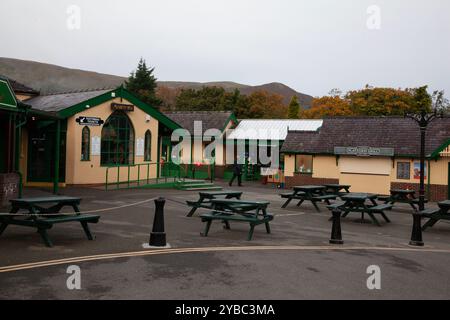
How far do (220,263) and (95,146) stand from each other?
15.6 metres

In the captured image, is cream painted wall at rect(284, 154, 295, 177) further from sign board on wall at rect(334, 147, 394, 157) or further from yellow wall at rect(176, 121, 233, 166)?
yellow wall at rect(176, 121, 233, 166)

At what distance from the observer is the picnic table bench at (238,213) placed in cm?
1083

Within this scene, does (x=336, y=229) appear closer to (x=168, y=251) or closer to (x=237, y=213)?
(x=237, y=213)

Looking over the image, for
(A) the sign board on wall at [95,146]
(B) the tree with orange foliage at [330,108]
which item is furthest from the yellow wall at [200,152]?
(B) the tree with orange foliage at [330,108]

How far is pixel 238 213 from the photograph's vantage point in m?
11.6

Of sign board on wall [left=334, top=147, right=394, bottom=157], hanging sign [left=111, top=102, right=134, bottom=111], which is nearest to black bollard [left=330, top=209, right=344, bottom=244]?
hanging sign [left=111, top=102, right=134, bottom=111]

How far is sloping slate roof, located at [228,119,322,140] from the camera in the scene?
111 ft

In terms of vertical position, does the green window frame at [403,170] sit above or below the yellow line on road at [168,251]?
above

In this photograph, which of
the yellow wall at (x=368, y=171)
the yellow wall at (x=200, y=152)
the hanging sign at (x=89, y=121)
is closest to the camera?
the hanging sign at (x=89, y=121)

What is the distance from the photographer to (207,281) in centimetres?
695

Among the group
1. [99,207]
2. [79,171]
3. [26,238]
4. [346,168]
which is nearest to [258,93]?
[346,168]

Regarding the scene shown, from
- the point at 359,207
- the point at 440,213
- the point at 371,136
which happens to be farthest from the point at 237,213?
the point at 371,136

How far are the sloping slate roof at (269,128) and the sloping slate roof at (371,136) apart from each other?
179 inches

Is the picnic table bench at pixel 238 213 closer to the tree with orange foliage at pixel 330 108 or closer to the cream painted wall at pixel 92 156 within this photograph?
the cream painted wall at pixel 92 156
